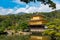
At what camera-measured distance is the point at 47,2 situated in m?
4.67

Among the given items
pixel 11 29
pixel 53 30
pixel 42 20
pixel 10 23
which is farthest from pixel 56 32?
pixel 10 23

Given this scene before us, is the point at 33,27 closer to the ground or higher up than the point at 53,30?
closer to the ground

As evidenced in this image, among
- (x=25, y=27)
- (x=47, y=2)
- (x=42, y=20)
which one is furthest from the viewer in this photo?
(x=25, y=27)

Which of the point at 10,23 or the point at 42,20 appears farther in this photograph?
the point at 10,23

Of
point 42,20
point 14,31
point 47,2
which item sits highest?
point 47,2

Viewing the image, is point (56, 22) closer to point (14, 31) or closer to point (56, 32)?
point (56, 32)

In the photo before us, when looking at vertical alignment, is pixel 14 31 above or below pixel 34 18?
below

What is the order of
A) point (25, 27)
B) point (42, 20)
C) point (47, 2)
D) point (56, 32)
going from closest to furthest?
point (47, 2)
point (56, 32)
point (42, 20)
point (25, 27)

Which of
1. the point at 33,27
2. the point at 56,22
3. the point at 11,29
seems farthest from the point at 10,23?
the point at 56,22

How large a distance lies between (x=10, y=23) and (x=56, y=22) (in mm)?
14984

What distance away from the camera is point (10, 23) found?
982 inches

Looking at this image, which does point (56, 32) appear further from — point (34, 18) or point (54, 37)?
point (34, 18)

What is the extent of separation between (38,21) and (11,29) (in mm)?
4424

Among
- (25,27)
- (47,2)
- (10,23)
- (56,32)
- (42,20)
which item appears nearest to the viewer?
(47,2)
